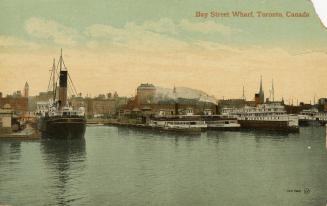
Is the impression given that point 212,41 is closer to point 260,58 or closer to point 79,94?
point 260,58

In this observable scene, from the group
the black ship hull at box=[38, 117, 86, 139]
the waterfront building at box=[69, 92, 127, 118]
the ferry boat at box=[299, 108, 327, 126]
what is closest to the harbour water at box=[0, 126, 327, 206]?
the ferry boat at box=[299, 108, 327, 126]

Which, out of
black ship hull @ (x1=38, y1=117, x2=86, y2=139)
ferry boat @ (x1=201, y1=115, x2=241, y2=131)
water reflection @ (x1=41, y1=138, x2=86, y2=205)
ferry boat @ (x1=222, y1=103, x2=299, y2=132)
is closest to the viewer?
water reflection @ (x1=41, y1=138, x2=86, y2=205)

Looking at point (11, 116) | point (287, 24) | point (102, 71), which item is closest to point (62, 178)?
point (11, 116)

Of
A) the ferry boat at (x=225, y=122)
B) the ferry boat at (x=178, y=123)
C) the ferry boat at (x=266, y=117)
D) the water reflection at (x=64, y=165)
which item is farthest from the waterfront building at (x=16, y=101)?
the ferry boat at (x=225, y=122)

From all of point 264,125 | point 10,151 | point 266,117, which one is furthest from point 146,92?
point 264,125

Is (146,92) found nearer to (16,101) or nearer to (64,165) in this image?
(16,101)

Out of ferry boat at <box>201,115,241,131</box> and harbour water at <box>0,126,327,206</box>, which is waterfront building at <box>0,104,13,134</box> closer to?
harbour water at <box>0,126,327,206</box>

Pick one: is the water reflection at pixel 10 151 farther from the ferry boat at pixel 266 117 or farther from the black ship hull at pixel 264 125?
the black ship hull at pixel 264 125
